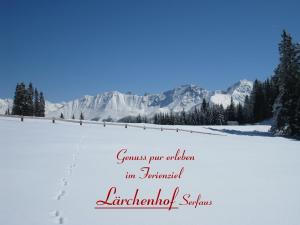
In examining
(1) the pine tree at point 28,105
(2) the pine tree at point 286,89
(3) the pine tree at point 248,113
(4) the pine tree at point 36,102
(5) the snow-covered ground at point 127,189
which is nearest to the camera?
(5) the snow-covered ground at point 127,189

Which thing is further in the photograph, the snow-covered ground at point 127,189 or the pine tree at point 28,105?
the pine tree at point 28,105

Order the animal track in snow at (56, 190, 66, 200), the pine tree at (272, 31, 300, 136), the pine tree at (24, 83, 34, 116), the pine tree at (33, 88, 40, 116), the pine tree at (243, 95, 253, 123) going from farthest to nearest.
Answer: the pine tree at (243, 95, 253, 123), the pine tree at (33, 88, 40, 116), the pine tree at (24, 83, 34, 116), the pine tree at (272, 31, 300, 136), the animal track in snow at (56, 190, 66, 200)

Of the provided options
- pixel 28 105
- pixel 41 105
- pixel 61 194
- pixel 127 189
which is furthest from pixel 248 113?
pixel 61 194

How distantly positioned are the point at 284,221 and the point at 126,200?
412 cm

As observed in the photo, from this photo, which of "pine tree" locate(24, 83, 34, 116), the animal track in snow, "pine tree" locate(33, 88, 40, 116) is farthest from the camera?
"pine tree" locate(33, 88, 40, 116)

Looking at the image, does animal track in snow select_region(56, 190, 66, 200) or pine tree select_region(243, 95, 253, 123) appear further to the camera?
pine tree select_region(243, 95, 253, 123)

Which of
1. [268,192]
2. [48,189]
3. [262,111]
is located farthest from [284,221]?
[262,111]

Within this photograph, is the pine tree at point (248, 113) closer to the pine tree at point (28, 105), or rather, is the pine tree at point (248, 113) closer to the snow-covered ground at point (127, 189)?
the pine tree at point (28, 105)

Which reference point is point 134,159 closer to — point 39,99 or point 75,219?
point 75,219

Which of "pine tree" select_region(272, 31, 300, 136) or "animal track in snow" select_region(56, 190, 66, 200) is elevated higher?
"pine tree" select_region(272, 31, 300, 136)

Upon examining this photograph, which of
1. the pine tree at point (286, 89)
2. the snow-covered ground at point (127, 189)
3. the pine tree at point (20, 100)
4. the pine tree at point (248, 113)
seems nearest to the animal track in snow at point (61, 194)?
the snow-covered ground at point (127, 189)

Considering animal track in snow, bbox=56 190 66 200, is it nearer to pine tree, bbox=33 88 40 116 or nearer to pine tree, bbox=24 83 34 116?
pine tree, bbox=24 83 34 116

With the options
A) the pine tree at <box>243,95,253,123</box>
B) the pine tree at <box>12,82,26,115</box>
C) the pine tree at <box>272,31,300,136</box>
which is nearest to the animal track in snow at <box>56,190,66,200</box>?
the pine tree at <box>272,31,300,136</box>

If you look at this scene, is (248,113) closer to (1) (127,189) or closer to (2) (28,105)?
(2) (28,105)
